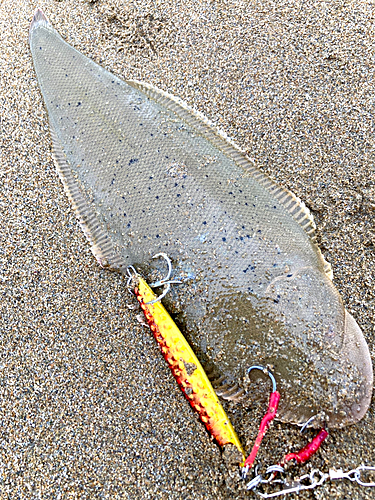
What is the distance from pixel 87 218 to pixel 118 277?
382mm

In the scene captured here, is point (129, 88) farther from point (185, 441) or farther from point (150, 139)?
point (185, 441)

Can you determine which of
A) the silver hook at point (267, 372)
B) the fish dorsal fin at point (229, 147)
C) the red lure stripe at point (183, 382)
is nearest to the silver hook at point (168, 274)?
the red lure stripe at point (183, 382)

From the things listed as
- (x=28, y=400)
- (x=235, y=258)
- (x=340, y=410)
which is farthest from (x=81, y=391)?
(x=340, y=410)

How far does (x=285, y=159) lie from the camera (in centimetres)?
246

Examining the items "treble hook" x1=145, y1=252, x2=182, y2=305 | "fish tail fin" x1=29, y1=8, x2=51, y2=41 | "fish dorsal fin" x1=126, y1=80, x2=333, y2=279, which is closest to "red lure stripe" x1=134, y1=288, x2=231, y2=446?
"treble hook" x1=145, y1=252, x2=182, y2=305

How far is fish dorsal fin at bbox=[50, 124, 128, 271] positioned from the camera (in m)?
2.24

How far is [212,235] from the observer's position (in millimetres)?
1996

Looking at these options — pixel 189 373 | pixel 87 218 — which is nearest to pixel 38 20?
pixel 87 218

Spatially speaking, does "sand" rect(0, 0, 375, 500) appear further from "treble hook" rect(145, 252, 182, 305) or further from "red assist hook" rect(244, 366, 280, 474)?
"treble hook" rect(145, 252, 182, 305)

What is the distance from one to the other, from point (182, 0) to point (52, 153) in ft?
4.61

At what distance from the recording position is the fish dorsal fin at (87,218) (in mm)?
2240

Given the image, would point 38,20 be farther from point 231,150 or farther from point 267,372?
point 267,372

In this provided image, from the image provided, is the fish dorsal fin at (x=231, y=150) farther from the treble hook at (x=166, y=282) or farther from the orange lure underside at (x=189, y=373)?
the orange lure underside at (x=189, y=373)

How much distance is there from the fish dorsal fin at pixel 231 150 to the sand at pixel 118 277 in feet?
0.43
